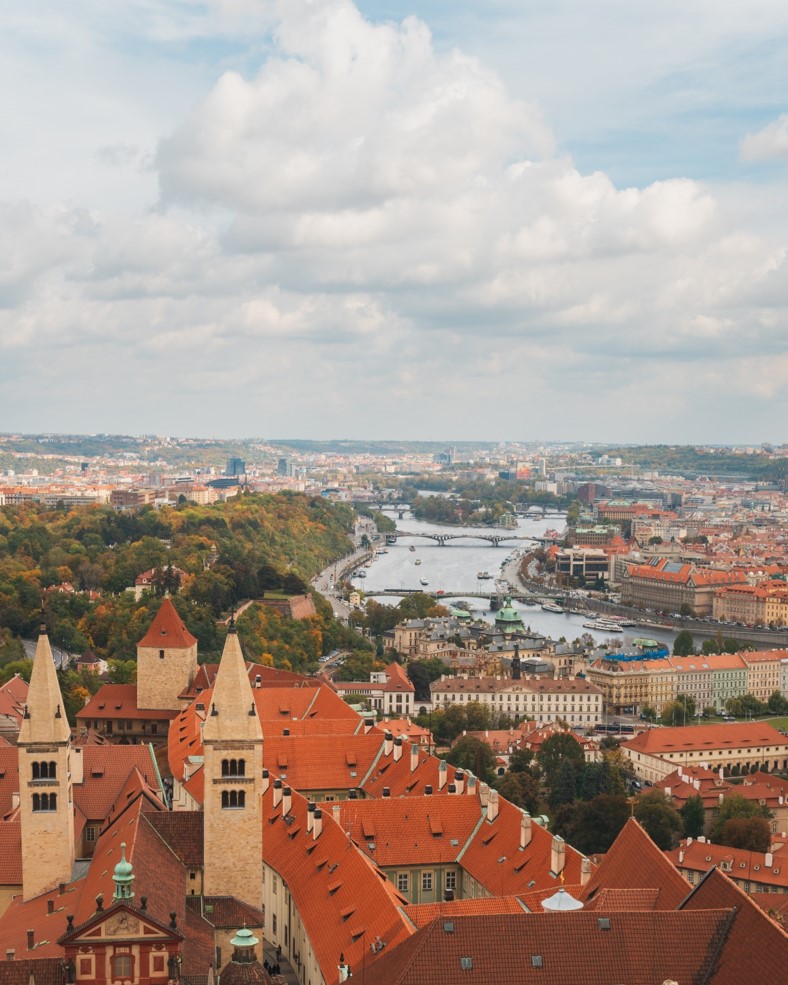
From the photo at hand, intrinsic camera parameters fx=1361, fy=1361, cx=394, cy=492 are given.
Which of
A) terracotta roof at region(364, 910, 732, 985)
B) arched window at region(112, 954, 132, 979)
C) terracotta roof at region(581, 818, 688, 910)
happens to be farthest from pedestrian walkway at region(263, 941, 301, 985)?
terracotta roof at region(364, 910, 732, 985)

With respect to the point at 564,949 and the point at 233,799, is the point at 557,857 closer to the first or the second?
the point at 233,799

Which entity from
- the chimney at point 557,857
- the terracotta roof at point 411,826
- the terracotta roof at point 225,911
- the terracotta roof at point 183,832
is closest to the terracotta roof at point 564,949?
the terracotta roof at point 225,911

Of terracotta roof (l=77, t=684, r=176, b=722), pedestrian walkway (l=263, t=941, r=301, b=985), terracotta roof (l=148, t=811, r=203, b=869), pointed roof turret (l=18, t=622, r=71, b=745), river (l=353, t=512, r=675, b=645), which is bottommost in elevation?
river (l=353, t=512, r=675, b=645)

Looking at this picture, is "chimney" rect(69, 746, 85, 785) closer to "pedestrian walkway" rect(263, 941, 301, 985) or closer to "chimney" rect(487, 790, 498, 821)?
"pedestrian walkway" rect(263, 941, 301, 985)

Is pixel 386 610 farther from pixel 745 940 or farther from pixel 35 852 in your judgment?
pixel 745 940

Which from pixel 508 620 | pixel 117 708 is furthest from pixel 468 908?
pixel 508 620
